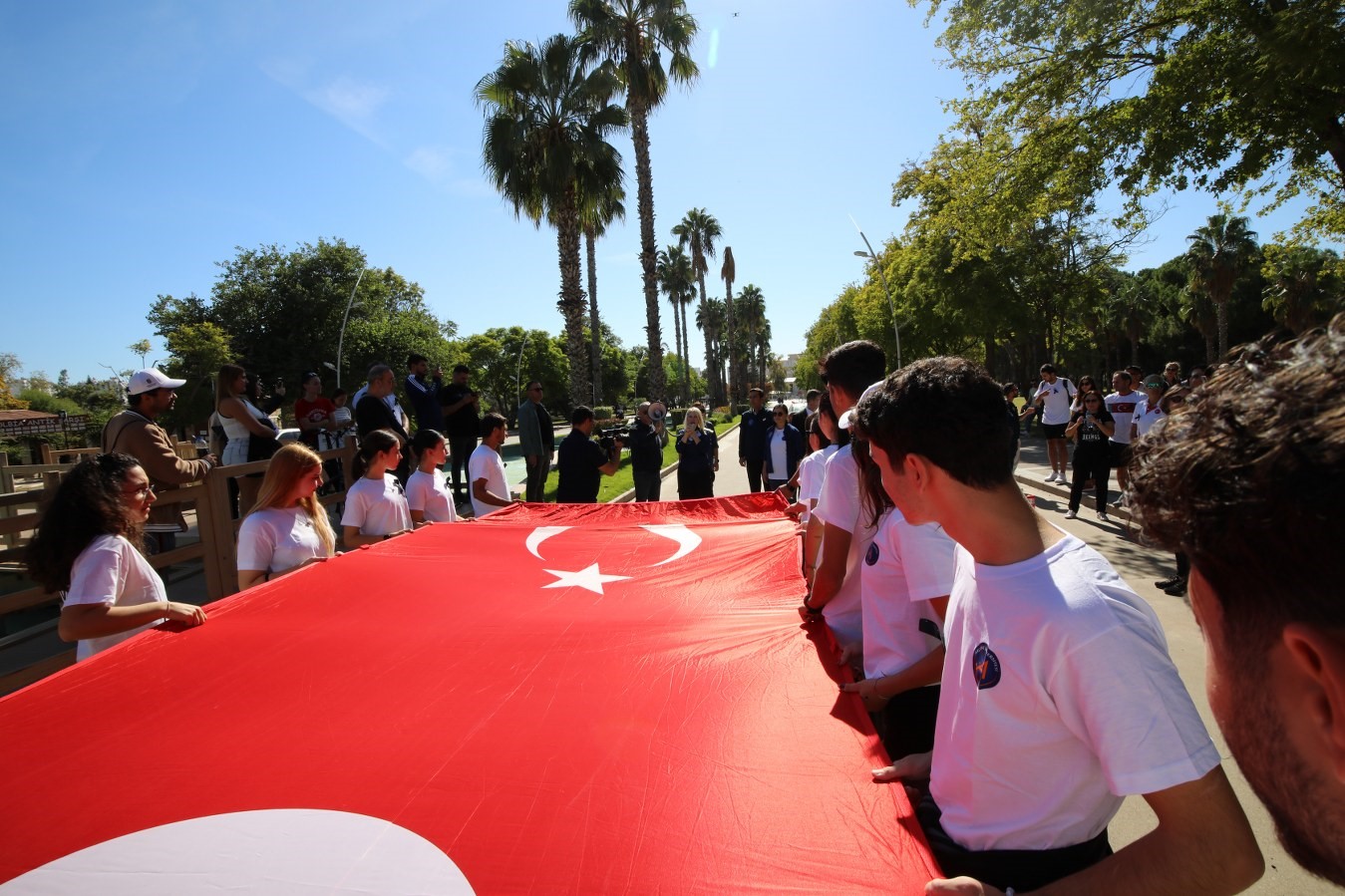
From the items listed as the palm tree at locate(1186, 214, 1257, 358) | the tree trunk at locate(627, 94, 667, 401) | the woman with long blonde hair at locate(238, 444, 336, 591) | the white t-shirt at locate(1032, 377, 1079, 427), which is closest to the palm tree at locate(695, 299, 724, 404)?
the palm tree at locate(1186, 214, 1257, 358)

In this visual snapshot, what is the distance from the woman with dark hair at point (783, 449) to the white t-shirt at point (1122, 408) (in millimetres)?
4453

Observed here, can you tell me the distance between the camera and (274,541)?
4.26 m

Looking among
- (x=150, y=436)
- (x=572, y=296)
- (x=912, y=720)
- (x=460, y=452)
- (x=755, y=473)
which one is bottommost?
(x=912, y=720)

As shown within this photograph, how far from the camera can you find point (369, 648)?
10.3ft

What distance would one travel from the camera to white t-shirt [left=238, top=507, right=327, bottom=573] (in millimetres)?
4168

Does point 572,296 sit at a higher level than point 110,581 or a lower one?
higher

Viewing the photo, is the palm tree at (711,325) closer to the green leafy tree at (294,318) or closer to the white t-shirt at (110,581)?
the green leafy tree at (294,318)

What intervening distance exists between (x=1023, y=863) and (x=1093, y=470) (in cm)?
1039

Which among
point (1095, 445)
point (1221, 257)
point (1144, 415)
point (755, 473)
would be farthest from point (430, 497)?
point (1221, 257)

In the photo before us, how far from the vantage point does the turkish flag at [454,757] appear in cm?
172

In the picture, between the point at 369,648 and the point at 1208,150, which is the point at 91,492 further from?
the point at 1208,150

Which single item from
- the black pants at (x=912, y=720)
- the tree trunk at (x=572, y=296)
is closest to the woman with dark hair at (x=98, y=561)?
the black pants at (x=912, y=720)

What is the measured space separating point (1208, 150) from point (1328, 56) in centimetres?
255

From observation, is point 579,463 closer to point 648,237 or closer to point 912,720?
point 912,720
